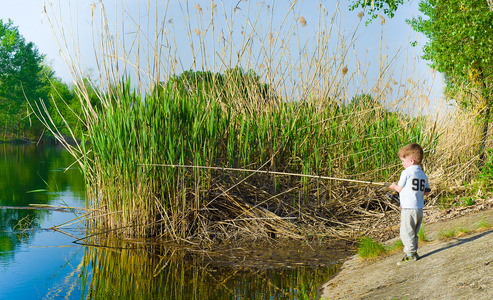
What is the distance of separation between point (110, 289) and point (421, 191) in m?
2.55

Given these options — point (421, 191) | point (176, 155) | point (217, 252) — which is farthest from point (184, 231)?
point (421, 191)

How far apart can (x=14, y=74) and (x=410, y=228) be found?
46886 millimetres

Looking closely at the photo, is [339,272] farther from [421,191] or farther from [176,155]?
[176,155]

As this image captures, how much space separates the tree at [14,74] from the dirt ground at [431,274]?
43.2 meters

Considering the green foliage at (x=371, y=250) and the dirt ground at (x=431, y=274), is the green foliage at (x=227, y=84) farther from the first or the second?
the dirt ground at (x=431, y=274)

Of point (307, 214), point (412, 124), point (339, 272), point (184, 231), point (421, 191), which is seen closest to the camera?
point (421, 191)

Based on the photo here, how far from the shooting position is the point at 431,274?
9.48ft

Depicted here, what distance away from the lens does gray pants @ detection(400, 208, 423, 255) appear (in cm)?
325

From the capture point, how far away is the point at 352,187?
608 cm

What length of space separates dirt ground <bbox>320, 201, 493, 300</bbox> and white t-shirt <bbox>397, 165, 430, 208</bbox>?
42cm

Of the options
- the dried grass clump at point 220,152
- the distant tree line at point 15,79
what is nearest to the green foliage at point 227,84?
the dried grass clump at point 220,152

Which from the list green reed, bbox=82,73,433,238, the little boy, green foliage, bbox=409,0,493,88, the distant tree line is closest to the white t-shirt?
the little boy

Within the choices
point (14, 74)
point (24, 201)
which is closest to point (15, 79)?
point (14, 74)

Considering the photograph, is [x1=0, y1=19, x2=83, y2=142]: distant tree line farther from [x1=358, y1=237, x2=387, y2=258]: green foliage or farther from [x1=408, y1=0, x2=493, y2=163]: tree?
[x1=358, y1=237, x2=387, y2=258]: green foliage
